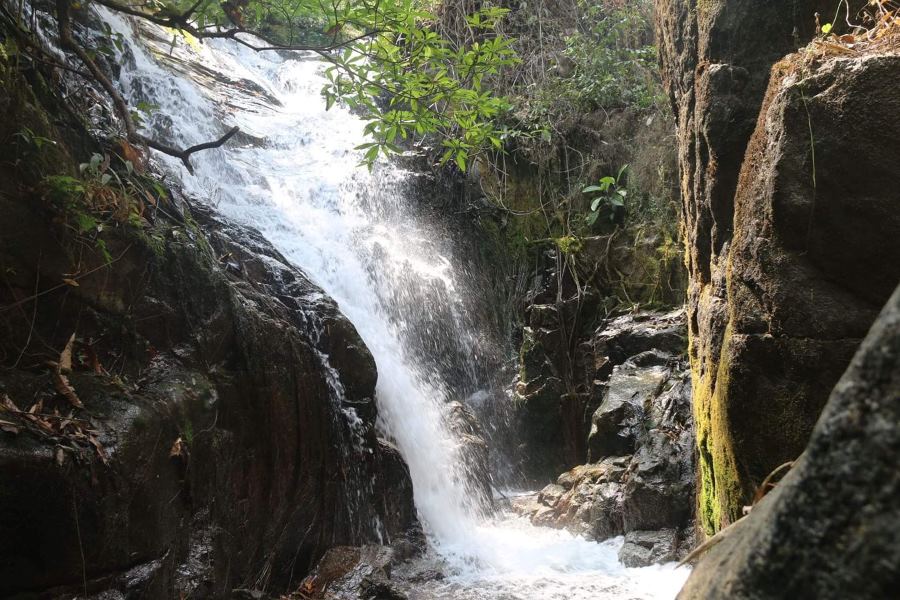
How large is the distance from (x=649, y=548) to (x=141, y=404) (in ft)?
15.7

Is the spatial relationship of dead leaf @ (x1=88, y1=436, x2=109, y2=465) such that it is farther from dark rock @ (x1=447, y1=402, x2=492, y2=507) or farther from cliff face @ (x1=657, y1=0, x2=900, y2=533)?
dark rock @ (x1=447, y1=402, x2=492, y2=507)

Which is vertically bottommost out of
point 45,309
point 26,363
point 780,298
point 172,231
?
point 780,298

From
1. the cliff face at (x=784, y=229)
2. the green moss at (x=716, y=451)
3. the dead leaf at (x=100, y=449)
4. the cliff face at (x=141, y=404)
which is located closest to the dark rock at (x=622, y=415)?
the green moss at (x=716, y=451)

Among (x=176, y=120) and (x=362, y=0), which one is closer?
(x=362, y=0)

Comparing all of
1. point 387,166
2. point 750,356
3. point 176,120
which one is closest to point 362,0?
point 750,356

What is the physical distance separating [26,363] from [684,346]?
289 inches

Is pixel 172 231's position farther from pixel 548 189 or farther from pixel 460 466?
pixel 548 189

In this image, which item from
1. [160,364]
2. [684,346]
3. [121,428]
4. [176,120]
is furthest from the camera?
[176,120]

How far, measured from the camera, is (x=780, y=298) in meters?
2.67

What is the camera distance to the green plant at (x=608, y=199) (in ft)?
33.3

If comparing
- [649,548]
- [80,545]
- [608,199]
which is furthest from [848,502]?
[608,199]

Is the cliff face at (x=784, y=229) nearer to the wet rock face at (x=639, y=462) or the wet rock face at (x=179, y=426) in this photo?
the wet rock face at (x=639, y=462)

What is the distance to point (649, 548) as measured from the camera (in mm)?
5852

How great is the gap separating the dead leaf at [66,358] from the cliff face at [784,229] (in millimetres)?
3885
